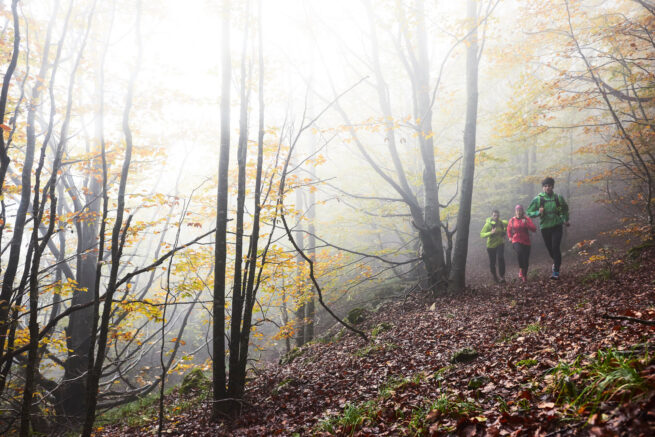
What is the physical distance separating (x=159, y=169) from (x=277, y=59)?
19.5 feet

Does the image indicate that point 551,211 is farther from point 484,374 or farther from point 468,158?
point 484,374

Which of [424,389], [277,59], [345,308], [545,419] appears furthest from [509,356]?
[345,308]

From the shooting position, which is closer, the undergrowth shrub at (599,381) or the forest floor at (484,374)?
the undergrowth shrub at (599,381)

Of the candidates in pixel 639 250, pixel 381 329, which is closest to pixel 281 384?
pixel 381 329

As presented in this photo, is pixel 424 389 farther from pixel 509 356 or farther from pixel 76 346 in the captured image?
pixel 76 346

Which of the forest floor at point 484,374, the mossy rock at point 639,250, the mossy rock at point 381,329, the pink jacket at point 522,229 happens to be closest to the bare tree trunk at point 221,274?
the forest floor at point 484,374

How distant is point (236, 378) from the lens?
4.97 m

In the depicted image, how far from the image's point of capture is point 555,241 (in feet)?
23.3

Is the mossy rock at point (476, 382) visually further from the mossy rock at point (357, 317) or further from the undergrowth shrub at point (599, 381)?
the mossy rock at point (357, 317)

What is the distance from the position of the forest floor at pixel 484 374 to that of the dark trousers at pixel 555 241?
51 cm

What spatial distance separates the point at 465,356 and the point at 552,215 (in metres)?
4.52

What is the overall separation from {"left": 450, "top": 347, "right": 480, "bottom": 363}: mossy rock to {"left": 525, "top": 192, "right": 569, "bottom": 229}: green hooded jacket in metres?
3.97

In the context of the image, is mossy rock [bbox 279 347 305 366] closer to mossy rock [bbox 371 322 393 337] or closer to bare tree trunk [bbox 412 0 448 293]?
mossy rock [bbox 371 322 393 337]

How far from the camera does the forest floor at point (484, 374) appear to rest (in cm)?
225
